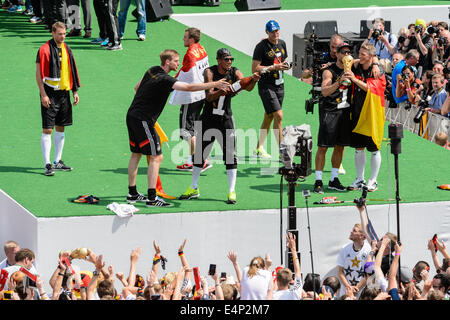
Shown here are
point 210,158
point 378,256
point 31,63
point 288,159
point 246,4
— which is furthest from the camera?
point 246,4

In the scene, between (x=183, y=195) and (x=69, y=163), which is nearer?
(x=183, y=195)

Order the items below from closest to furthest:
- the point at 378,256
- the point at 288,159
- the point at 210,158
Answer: the point at 378,256 → the point at 288,159 → the point at 210,158

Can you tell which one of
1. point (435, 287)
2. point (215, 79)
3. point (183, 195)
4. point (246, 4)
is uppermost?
point (246, 4)

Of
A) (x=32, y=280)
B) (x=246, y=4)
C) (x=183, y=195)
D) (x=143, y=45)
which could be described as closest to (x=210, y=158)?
(x=183, y=195)

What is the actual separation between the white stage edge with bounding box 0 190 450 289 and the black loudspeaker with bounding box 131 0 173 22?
8598 mm

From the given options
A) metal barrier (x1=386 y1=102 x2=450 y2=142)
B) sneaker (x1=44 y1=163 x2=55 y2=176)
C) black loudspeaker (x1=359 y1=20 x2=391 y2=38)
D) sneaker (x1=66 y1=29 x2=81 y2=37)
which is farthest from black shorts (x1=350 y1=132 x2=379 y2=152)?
black loudspeaker (x1=359 y1=20 x2=391 y2=38)

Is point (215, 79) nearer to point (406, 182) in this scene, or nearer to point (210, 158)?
point (210, 158)

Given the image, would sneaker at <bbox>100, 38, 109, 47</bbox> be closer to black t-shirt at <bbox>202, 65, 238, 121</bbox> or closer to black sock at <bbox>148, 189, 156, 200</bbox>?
black t-shirt at <bbox>202, 65, 238, 121</bbox>

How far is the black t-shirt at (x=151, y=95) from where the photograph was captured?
35.9 ft

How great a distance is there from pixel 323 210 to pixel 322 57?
2.10 meters

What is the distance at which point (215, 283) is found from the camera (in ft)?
29.6

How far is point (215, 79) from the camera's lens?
1145cm

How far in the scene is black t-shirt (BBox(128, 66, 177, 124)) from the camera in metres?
10.9

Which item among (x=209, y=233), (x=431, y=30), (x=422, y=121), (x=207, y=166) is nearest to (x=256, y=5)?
(x=431, y=30)
